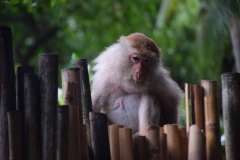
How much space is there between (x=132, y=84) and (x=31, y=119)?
7.07 feet

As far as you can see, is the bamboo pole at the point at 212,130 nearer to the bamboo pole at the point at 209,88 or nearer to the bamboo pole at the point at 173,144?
the bamboo pole at the point at 209,88

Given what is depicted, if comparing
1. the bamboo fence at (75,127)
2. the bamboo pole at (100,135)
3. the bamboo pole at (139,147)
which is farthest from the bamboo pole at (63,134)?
the bamboo pole at (139,147)

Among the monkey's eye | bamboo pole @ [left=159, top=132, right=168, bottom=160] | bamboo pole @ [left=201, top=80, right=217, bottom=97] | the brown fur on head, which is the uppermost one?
the brown fur on head

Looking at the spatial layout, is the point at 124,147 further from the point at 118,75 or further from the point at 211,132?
the point at 118,75

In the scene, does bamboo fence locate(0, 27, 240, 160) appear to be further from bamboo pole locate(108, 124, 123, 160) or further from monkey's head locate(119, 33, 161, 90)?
monkey's head locate(119, 33, 161, 90)

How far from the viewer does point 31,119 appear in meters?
4.03

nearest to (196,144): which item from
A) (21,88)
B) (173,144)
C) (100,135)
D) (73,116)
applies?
(173,144)

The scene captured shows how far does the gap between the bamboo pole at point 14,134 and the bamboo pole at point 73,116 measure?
1.07 ft

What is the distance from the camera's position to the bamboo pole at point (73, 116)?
4074mm

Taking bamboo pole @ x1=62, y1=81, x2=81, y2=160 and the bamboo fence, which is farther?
bamboo pole @ x1=62, y1=81, x2=81, y2=160

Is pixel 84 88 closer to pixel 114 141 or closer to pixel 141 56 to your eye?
pixel 114 141

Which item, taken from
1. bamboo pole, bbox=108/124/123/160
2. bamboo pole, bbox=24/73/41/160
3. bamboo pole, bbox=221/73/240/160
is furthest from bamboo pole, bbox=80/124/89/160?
bamboo pole, bbox=221/73/240/160

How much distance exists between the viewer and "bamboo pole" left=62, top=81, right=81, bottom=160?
4.07 meters

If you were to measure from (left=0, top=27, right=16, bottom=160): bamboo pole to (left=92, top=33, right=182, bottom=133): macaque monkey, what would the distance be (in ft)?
6.28
